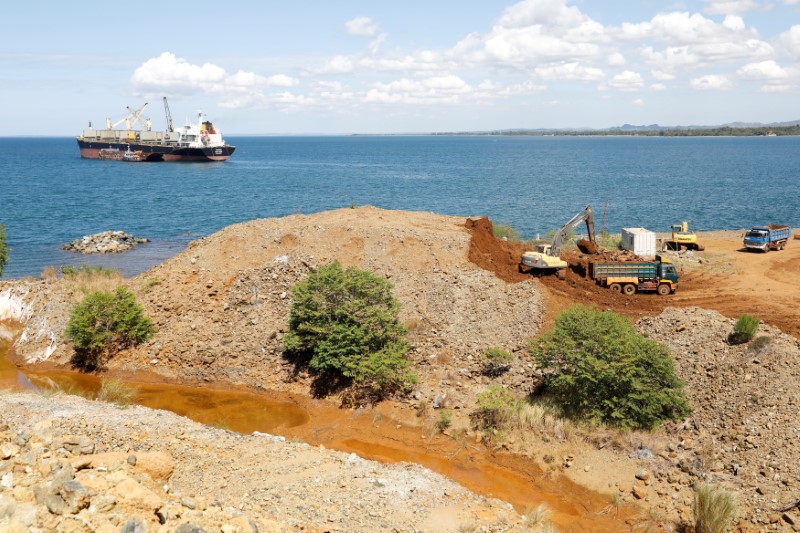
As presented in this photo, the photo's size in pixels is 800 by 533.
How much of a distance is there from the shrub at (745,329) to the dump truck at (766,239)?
62.7 feet

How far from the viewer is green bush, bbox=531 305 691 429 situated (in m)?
19.9

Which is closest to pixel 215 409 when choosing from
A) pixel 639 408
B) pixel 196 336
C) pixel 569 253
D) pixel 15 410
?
pixel 196 336

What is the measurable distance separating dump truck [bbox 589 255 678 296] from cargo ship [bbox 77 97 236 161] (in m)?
116

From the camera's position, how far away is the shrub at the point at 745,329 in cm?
2194

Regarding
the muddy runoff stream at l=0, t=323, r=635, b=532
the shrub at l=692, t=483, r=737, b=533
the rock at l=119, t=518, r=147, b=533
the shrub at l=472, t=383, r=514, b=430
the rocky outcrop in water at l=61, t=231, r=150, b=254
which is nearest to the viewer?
the rock at l=119, t=518, r=147, b=533

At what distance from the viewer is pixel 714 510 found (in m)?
15.1

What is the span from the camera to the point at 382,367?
22859mm

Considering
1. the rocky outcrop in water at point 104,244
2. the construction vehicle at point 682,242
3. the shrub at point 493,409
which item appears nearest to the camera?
the shrub at point 493,409

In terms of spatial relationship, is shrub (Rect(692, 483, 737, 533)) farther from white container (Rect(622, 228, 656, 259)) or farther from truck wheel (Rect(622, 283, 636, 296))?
white container (Rect(622, 228, 656, 259))

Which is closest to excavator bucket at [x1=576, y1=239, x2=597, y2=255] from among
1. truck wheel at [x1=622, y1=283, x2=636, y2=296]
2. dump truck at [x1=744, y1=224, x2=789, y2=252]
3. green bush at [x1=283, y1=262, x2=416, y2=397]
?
truck wheel at [x1=622, y1=283, x2=636, y2=296]

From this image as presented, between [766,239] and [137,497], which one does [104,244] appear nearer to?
[137,497]

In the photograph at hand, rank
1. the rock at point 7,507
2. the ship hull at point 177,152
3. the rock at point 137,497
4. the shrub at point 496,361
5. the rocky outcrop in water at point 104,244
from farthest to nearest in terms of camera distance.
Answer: the ship hull at point 177,152, the rocky outcrop in water at point 104,244, the shrub at point 496,361, the rock at point 137,497, the rock at point 7,507

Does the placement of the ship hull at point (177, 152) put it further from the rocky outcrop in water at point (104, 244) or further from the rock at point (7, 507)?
the rock at point (7, 507)

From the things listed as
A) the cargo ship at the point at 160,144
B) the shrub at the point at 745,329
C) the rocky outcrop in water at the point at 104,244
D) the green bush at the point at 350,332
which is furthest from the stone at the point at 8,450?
the cargo ship at the point at 160,144
